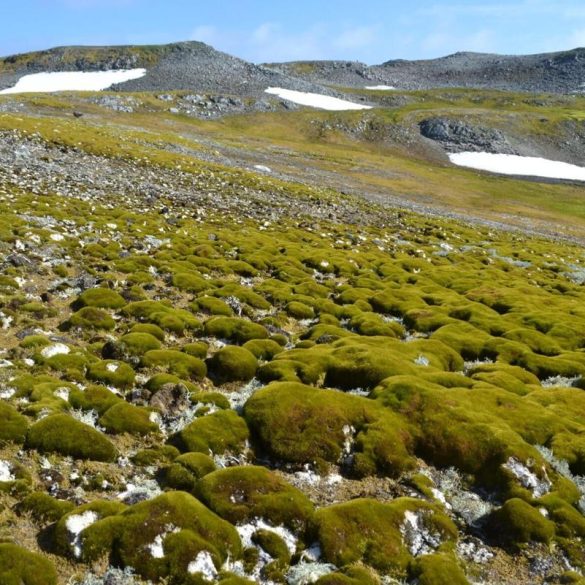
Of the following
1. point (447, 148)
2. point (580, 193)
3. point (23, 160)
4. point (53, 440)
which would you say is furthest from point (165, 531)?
point (447, 148)

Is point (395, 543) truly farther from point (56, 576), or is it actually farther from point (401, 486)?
point (56, 576)

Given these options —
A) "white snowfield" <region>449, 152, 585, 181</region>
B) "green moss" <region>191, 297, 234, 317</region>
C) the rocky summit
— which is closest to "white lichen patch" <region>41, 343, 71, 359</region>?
the rocky summit

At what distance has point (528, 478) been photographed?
13172 millimetres

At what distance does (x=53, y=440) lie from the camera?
11.8m

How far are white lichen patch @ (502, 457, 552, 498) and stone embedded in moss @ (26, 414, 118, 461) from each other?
9.87m

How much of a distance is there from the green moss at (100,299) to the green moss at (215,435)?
9248mm

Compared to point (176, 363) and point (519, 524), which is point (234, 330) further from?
point (519, 524)

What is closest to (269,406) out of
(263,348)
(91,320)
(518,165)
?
(263,348)

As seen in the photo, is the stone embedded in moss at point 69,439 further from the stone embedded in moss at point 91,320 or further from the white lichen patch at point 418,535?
the stone embedded in moss at point 91,320

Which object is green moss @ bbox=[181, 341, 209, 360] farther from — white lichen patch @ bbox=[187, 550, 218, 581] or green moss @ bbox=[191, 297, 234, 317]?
white lichen patch @ bbox=[187, 550, 218, 581]

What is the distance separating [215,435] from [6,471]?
471cm

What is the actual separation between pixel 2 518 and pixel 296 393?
7766 mm

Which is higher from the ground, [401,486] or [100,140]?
[100,140]

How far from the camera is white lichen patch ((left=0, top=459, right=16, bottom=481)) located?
1047cm
